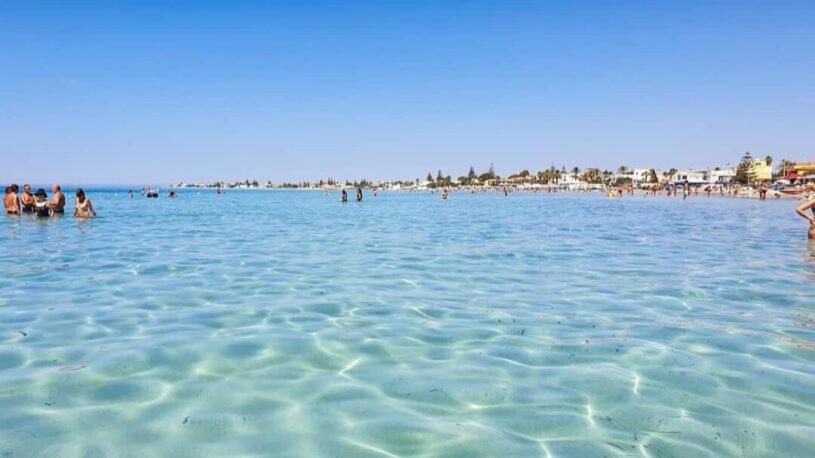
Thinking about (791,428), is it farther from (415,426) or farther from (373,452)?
(373,452)

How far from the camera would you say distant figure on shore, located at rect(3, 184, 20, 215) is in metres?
26.1

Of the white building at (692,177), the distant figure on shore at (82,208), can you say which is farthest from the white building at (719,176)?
the distant figure on shore at (82,208)

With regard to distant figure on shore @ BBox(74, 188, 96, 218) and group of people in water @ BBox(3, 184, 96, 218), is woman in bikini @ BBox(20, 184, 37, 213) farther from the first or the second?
distant figure on shore @ BBox(74, 188, 96, 218)

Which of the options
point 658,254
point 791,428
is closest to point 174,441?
point 791,428

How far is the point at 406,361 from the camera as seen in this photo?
537 cm

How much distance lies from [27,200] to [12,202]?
1.03m

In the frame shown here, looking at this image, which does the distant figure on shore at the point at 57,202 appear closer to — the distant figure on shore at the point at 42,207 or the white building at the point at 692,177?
the distant figure on shore at the point at 42,207

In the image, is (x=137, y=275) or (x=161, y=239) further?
(x=161, y=239)

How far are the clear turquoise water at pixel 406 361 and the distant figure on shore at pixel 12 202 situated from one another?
721 inches

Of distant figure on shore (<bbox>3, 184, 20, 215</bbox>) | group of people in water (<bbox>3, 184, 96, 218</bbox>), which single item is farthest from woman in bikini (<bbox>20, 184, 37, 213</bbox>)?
distant figure on shore (<bbox>3, 184, 20, 215</bbox>)

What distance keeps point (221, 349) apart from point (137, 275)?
560 cm

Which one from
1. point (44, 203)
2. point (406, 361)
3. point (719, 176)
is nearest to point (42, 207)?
point (44, 203)

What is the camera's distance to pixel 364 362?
534 cm

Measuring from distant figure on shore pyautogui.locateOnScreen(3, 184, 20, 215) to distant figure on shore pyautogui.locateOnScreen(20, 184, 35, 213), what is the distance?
69 cm
